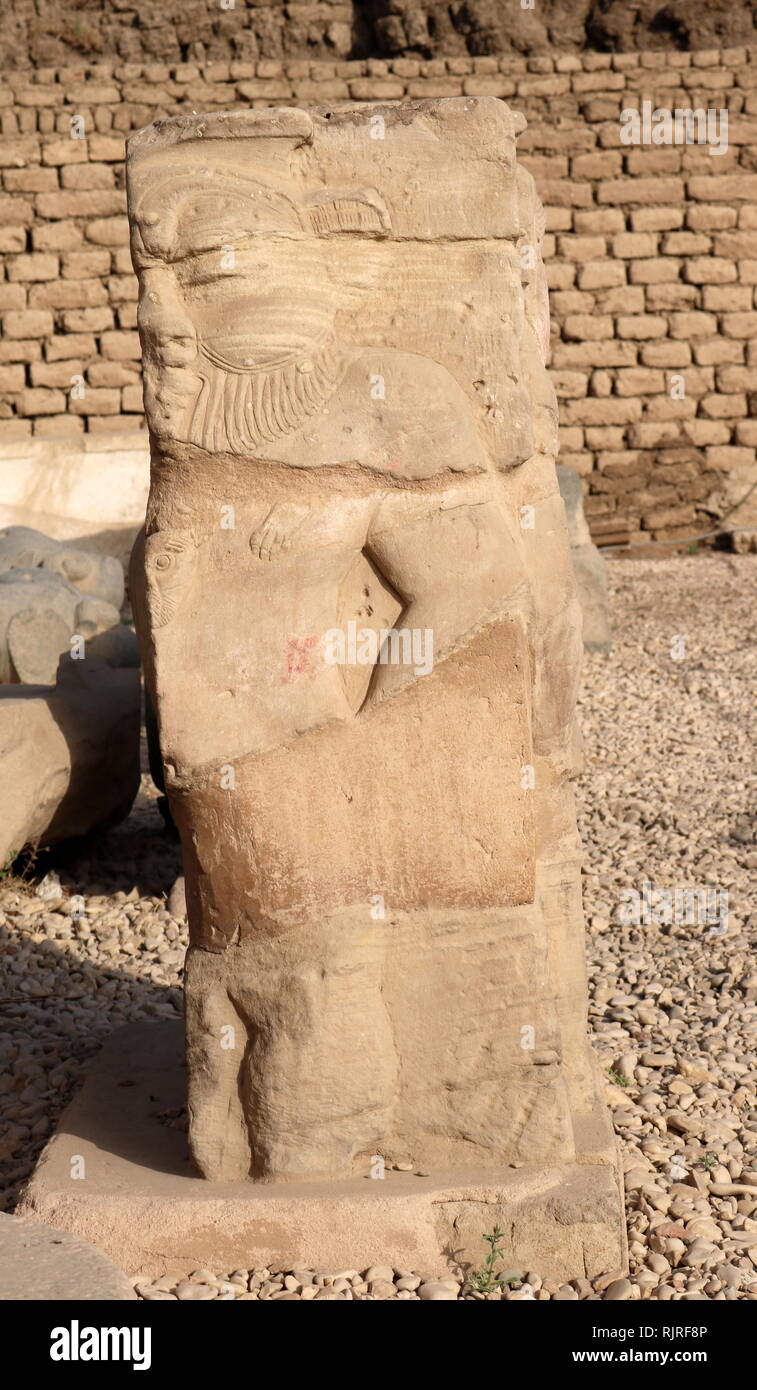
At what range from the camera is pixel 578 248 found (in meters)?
10.2

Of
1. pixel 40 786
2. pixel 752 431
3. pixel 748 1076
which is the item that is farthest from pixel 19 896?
pixel 752 431

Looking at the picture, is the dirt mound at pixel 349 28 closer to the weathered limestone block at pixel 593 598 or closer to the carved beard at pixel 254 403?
the weathered limestone block at pixel 593 598

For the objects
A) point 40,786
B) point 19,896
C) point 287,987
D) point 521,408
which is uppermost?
point 521,408

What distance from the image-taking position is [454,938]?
8.91 ft

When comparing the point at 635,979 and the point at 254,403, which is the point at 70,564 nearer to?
the point at 635,979

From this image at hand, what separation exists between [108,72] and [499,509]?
8989 mm

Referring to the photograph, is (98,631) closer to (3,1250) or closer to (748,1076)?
(748,1076)

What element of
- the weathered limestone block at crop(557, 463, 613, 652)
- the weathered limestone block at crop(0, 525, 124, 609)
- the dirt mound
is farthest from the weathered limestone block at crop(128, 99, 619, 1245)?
the dirt mound

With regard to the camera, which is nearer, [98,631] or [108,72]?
[98,631]

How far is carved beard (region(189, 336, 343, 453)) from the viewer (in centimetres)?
262

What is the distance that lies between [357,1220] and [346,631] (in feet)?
3.50

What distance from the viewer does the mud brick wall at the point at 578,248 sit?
10.2 meters

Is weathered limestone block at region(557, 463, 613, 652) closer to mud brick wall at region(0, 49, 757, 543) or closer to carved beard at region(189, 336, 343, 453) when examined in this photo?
mud brick wall at region(0, 49, 757, 543)

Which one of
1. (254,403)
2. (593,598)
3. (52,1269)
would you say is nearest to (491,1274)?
(52,1269)
